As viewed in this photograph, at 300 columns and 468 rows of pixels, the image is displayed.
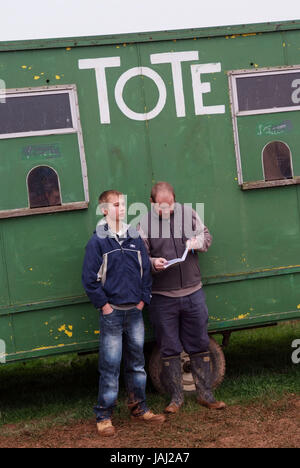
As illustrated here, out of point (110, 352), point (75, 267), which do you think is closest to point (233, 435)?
point (110, 352)

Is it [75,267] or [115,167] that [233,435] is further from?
[115,167]

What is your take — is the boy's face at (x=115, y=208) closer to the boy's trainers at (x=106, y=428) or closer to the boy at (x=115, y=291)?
the boy at (x=115, y=291)

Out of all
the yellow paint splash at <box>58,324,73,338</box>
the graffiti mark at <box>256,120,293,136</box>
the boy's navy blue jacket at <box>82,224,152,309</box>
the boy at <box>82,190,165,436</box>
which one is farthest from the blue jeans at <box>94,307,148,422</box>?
the graffiti mark at <box>256,120,293,136</box>

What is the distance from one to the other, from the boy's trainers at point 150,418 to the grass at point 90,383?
178 millimetres

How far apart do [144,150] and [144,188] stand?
312 mm

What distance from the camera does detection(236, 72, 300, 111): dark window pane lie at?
16.6ft

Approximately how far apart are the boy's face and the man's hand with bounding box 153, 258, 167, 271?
0.42m

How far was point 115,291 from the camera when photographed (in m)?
4.46

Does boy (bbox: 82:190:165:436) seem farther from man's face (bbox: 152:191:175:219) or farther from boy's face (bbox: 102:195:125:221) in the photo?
man's face (bbox: 152:191:175:219)

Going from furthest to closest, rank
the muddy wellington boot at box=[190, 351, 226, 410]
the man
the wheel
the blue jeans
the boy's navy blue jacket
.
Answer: the wheel, the muddy wellington boot at box=[190, 351, 226, 410], the man, the blue jeans, the boy's navy blue jacket

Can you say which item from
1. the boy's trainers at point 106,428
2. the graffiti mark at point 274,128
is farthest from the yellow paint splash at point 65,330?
the graffiti mark at point 274,128

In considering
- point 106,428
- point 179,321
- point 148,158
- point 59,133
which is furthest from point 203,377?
point 59,133

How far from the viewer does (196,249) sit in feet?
15.6

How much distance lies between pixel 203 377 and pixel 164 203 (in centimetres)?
144
